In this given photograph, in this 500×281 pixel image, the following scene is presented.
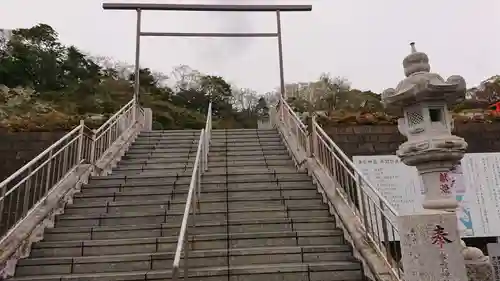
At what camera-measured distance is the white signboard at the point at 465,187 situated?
28.7 ft

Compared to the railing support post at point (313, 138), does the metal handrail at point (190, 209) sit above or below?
below

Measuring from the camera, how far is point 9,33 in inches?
1083

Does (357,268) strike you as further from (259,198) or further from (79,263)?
(79,263)

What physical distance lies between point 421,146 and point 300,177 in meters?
3.58

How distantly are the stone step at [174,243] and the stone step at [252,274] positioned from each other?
462 millimetres

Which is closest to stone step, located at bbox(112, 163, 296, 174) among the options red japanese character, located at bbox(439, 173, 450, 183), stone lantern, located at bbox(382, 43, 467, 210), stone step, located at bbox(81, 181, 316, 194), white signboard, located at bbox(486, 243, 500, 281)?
stone step, located at bbox(81, 181, 316, 194)

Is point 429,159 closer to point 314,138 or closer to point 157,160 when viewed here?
point 314,138

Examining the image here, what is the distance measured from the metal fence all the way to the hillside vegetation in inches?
362

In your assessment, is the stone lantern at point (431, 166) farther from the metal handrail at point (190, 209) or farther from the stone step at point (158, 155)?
the stone step at point (158, 155)

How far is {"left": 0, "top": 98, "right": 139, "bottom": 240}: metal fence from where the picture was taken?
5.59m

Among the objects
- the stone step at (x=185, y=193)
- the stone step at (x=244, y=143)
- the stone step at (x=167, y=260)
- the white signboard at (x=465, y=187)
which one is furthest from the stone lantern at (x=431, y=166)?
the stone step at (x=244, y=143)

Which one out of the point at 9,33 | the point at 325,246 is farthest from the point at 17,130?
the point at 9,33

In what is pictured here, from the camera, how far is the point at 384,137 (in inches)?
413

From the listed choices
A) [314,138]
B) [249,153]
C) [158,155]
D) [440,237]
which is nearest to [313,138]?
[314,138]
